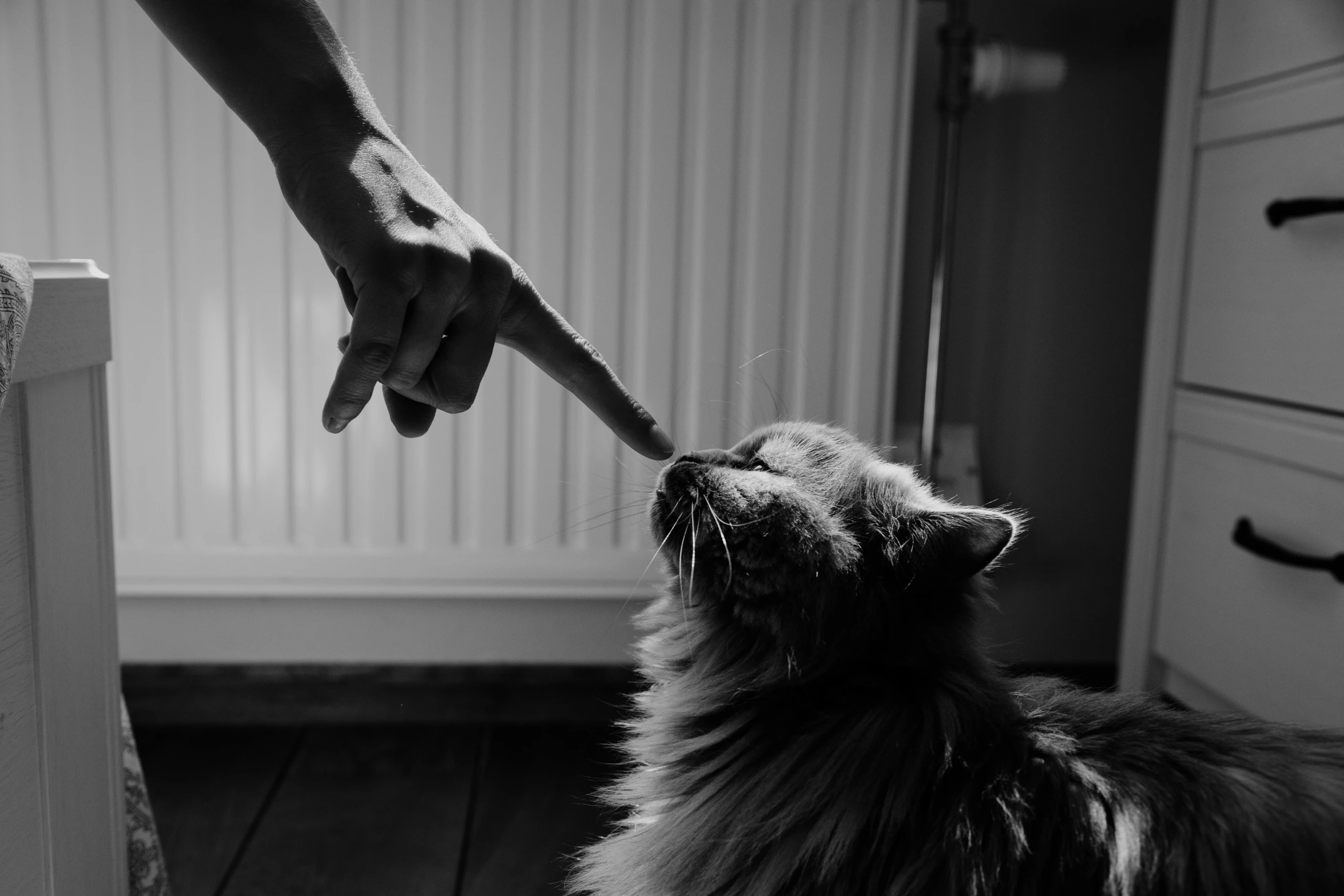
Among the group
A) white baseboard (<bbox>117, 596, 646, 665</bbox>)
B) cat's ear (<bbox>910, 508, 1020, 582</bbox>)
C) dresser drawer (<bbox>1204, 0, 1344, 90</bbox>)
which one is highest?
dresser drawer (<bbox>1204, 0, 1344, 90</bbox>)

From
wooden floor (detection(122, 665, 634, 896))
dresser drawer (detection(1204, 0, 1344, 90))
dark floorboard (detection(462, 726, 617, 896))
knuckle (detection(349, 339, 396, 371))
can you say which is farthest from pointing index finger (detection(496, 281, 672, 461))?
dresser drawer (detection(1204, 0, 1344, 90))

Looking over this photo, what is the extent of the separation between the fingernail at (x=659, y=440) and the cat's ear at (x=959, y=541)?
153mm

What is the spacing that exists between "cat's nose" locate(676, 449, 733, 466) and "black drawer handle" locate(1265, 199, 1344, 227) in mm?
630

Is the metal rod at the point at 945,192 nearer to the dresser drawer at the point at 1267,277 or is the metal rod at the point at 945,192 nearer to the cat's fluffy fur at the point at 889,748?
the dresser drawer at the point at 1267,277

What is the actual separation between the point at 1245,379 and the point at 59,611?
1.10 metres

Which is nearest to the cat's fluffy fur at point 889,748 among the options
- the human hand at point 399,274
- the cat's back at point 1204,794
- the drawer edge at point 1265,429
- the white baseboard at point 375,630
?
the cat's back at point 1204,794

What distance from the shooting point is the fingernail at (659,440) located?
2.19ft

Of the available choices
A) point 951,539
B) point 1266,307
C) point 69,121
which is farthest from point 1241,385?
point 69,121

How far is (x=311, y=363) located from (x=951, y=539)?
35.8 inches

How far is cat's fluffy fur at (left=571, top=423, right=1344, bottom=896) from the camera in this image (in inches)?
21.3

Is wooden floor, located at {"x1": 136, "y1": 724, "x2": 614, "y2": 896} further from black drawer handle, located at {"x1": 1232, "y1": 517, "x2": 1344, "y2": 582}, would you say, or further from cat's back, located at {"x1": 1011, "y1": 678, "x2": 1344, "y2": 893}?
black drawer handle, located at {"x1": 1232, "y1": 517, "x2": 1344, "y2": 582}

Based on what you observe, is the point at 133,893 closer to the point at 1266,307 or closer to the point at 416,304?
the point at 416,304

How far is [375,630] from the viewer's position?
1.40 m

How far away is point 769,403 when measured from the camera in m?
1.36
